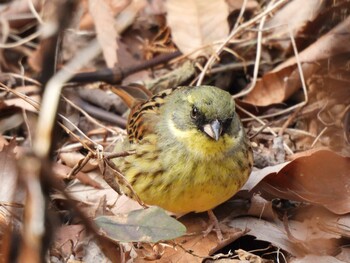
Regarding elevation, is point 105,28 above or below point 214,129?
below

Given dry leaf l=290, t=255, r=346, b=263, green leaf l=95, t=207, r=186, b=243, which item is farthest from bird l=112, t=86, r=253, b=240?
green leaf l=95, t=207, r=186, b=243

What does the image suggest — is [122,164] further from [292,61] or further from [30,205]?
[30,205]

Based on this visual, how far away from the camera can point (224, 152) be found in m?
3.38

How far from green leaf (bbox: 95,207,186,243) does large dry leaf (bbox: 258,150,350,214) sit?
1.19 meters

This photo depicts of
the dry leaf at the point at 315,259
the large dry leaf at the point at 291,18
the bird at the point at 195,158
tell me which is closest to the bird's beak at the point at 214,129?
the bird at the point at 195,158

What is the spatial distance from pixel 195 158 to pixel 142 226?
0.98 meters

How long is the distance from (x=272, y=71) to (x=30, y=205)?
3251 mm

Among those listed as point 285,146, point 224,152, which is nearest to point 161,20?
point 285,146

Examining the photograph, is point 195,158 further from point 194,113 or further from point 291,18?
point 291,18

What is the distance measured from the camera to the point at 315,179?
11.5 ft

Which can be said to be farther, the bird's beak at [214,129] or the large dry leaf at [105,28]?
the large dry leaf at [105,28]

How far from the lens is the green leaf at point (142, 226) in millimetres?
2357

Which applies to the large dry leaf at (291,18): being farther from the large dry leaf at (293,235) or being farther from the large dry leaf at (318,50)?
the large dry leaf at (293,235)

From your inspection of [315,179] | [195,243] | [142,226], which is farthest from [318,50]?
[142,226]
